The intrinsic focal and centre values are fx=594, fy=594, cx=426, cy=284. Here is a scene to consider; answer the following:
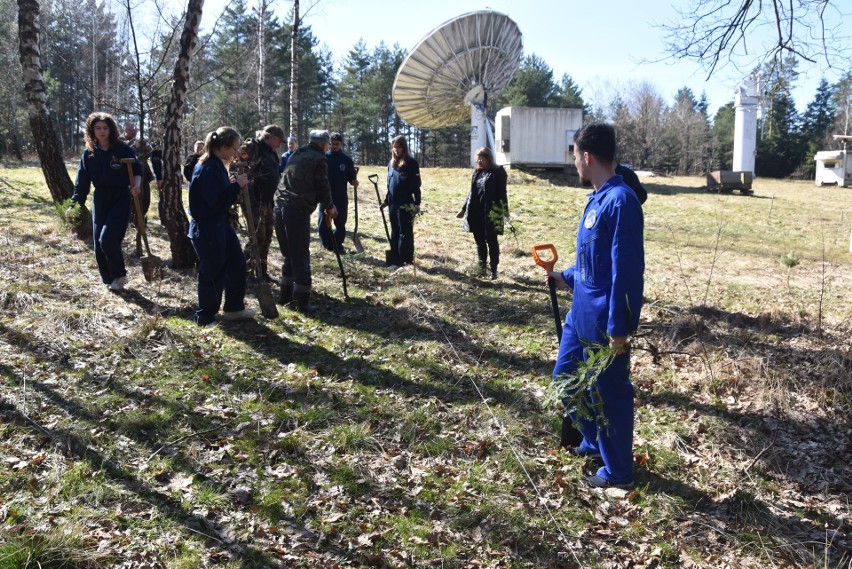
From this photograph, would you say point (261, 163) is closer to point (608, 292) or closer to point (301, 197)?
point (301, 197)

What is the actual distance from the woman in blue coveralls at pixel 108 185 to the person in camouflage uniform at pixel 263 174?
53.4 inches

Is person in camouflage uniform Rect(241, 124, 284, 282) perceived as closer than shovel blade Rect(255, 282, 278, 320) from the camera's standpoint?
No

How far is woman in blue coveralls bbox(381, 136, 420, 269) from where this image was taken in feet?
30.2

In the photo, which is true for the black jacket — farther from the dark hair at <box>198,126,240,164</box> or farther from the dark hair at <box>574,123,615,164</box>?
the dark hair at <box>574,123,615,164</box>

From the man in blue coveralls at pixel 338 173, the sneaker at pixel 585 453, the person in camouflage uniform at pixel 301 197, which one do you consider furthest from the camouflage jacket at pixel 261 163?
the sneaker at pixel 585 453

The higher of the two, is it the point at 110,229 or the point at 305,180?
the point at 305,180

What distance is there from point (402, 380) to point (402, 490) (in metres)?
1.68

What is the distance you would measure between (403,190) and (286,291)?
273 centimetres

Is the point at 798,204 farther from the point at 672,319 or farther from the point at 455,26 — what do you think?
the point at 672,319

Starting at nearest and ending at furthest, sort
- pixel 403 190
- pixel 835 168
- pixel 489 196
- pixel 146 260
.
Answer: pixel 146 260, pixel 489 196, pixel 403 190, pixel 835 168

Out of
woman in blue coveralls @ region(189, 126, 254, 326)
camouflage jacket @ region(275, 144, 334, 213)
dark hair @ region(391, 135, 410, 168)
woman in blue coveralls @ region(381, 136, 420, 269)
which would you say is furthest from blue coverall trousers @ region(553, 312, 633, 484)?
dark hair @ region(391, 135, 410, 168)

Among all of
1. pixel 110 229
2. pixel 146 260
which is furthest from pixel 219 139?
pixel 146 260

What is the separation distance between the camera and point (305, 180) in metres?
6.92

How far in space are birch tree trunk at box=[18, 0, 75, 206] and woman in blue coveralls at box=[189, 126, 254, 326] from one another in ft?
16.9
